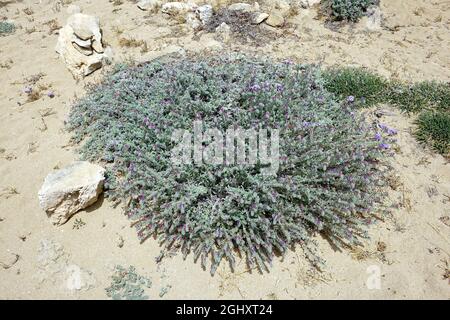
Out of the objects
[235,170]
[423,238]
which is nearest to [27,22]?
[235,170]

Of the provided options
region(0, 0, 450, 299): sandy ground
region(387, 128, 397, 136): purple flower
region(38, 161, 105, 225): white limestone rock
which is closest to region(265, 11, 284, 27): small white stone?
region(0, 0, 450, 299): sandy ground

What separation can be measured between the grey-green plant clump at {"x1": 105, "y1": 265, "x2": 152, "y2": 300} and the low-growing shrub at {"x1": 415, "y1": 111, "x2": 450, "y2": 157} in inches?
161

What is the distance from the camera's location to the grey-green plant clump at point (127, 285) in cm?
364

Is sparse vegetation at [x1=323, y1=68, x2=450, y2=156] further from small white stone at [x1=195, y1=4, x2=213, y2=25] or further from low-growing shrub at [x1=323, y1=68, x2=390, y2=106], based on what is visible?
small white stone at [x1=195, y1=4, x2=213, y2=25]

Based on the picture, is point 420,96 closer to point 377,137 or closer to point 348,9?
point 377,137

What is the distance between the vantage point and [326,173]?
13.3 ft

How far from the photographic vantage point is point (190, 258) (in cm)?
393

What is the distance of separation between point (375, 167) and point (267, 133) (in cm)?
147

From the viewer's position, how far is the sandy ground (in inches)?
146

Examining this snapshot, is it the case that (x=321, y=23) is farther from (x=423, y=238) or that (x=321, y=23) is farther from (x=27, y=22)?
(x=27, y=22)

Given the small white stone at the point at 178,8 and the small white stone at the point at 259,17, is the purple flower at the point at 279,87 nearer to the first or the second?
the small white stone at the point at 259,17

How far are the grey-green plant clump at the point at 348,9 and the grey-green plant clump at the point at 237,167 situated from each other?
2.85 m

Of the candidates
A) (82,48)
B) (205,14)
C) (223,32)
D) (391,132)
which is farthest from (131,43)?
(391,132)
